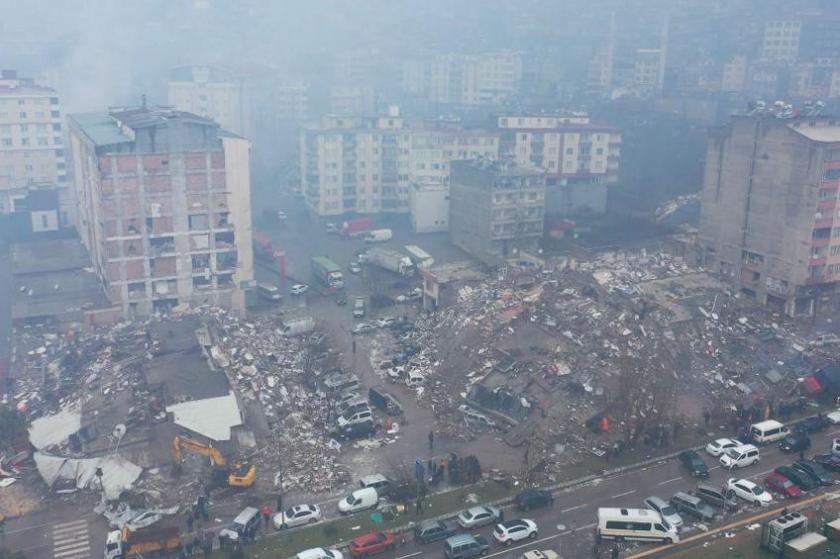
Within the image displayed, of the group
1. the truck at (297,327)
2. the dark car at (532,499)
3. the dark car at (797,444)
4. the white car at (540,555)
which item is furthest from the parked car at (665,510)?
the truck at (297,327)

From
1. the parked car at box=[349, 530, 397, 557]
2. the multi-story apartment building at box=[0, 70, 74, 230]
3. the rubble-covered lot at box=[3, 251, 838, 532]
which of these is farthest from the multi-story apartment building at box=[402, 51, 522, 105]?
the parked car at box=[349, 530, 397, 557]

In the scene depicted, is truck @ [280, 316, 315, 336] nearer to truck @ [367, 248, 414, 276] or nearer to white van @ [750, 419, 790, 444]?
truck @ [367, 248, 414, 276]

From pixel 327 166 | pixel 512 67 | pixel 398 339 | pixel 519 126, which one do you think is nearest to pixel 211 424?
pixel 398 339

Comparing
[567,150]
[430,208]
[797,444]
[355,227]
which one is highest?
[567,150]

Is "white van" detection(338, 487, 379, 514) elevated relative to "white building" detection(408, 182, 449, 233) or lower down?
lower down

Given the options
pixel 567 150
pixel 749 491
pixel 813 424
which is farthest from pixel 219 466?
pixel 567 150

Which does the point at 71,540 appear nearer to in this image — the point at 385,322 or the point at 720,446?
the point at 385,322

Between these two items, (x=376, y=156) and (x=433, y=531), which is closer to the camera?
(x=433, y=531)
